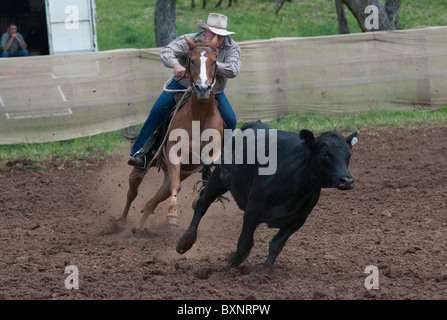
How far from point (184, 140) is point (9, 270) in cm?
216

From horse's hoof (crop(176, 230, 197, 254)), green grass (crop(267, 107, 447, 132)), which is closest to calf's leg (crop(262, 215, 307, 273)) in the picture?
horse's hoof (crop(176, 230, 197, 254))

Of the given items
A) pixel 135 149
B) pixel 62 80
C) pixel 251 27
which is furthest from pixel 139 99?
pixel 251 27

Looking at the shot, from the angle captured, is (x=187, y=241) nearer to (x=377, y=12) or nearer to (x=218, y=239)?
(x=218, y=239)

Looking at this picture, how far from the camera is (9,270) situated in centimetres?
602

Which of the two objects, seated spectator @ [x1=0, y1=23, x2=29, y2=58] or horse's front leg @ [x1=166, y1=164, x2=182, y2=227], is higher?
seated spectator @ [x1=0, y1=23, x2=29, y2=58]

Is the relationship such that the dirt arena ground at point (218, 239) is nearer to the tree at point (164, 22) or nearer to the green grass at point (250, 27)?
the green grass at point (250, 27)

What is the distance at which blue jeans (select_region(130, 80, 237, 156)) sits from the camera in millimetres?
7395

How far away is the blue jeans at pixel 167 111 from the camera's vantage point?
291 inches

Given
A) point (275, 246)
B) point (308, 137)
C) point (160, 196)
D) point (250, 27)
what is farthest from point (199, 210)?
point (250, 27)

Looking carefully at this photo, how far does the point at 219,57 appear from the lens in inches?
279

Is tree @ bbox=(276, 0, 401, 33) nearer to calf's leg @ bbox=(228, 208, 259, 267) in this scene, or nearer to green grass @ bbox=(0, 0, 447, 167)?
green grass @ bbox=(0, 0, 447, 167)

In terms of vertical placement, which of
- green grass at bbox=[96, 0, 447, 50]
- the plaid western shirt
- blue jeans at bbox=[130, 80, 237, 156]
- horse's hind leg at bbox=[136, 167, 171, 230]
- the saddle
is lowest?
horse's hind leg at bbox=[136, 167, 171, 230]

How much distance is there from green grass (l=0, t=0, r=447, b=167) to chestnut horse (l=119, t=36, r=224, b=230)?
3.90m
